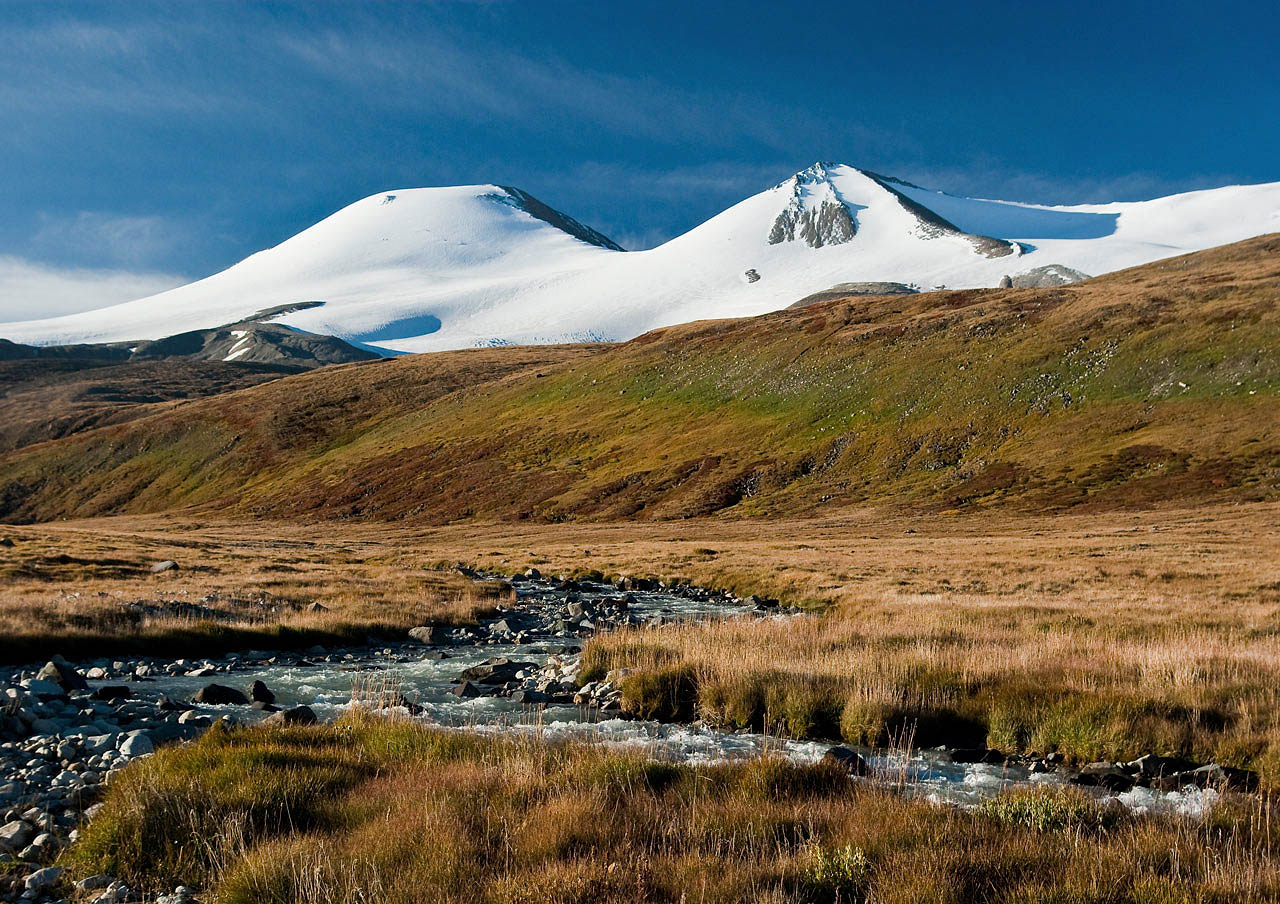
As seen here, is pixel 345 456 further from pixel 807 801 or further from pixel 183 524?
pixel 807 801

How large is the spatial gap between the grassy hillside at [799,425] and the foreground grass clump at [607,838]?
73422 mm

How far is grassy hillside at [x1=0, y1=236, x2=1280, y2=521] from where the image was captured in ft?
275

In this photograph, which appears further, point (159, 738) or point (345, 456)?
point (345, 456)

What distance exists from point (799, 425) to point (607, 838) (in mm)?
104579

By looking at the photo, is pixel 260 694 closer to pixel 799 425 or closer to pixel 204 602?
pixel 204 602

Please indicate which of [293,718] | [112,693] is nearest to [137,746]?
[293,718]

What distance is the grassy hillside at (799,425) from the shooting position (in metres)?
83.8

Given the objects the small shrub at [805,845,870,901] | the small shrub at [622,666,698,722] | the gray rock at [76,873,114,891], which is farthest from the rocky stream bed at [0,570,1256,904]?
the small shrub at [805,845,870,901]

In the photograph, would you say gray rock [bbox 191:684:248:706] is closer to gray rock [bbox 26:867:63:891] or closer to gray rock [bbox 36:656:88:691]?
gray rock [bbox 36:656:88:691]

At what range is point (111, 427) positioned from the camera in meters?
160

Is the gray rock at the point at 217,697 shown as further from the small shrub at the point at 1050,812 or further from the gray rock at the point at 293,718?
the small shrub at the point at 1050,812

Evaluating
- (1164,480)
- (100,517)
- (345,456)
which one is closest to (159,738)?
(1164,480)

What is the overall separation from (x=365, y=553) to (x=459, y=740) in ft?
179

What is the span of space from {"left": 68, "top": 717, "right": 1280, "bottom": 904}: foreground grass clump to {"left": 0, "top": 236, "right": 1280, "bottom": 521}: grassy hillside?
241ft
